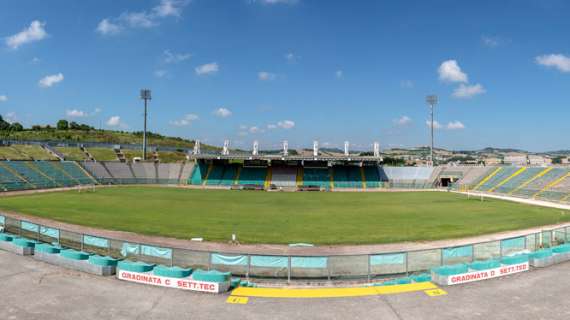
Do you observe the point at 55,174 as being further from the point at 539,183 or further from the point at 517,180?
the point at 539,183

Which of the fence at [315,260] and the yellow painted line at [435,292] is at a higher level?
the fence at [315,260]

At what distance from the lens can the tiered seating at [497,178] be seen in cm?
6050

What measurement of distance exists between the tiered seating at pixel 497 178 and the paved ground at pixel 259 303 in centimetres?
5321

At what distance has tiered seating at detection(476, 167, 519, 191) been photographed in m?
60.5

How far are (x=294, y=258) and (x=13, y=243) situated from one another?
Result: 14.3 m

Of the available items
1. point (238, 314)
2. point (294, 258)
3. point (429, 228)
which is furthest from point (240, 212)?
point (238, 314)

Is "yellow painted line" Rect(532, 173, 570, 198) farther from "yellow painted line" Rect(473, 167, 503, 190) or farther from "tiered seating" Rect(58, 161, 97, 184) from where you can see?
"tiered seating" Rect(58, 161, 97, 184)

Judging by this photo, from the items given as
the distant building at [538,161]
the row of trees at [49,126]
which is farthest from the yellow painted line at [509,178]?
the row of trees at [49,126]

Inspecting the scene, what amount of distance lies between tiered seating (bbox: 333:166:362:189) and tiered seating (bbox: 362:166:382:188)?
151cm

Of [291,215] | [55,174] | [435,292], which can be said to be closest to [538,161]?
[291,215]

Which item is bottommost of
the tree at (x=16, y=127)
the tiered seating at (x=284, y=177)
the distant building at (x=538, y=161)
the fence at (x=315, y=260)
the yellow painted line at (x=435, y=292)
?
the yellow painted line at (x=435, y=292)

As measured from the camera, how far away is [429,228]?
89.1 feet

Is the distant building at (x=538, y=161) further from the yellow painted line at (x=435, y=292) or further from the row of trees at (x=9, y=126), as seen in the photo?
the row of trees at (x=9, y=126)

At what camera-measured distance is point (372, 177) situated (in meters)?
74.8
